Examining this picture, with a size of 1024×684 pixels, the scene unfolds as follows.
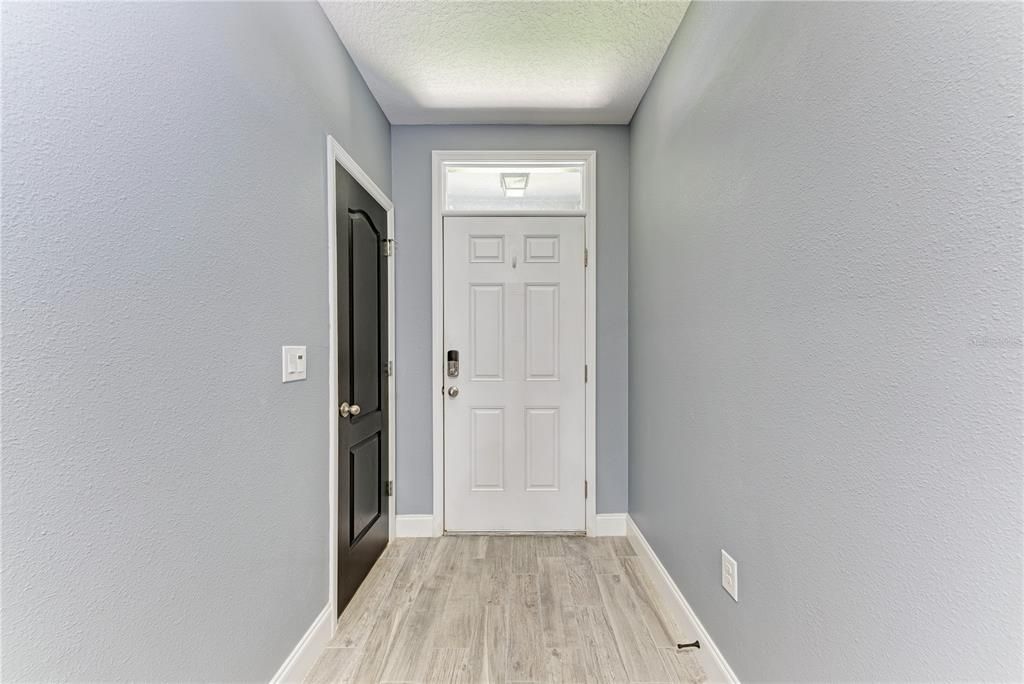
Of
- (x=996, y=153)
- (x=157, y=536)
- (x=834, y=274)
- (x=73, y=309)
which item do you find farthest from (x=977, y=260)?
(x=157, y=536)

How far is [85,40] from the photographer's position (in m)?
0.85

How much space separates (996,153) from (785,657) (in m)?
1.17

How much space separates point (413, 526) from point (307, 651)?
46.2 inches

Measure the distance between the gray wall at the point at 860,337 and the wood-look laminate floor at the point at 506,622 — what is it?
38 centimetres

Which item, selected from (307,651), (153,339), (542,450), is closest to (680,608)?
(542,450)

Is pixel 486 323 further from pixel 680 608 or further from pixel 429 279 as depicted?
pixel 680 608

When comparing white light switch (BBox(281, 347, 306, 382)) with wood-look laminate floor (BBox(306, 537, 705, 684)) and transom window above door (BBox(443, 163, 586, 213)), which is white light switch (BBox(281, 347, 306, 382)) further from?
transom window above door (BBox(443, 163, 586, 213))

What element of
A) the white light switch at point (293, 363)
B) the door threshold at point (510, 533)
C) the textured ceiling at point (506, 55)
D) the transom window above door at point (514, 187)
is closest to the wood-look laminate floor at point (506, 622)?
the door threshold at point (510, 533)

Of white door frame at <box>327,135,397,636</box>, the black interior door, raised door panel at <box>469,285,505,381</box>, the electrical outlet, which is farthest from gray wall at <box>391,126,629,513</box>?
the electrical outlet

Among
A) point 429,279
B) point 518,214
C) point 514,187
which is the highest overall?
point 514,187

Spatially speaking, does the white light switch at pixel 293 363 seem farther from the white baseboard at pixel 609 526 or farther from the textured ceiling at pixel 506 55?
the white baseboard at pixel 609 526

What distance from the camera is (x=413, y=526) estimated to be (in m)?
2.82

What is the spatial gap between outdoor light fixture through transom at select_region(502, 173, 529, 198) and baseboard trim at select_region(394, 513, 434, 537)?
2.14 meters

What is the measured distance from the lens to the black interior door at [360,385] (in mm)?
2021
